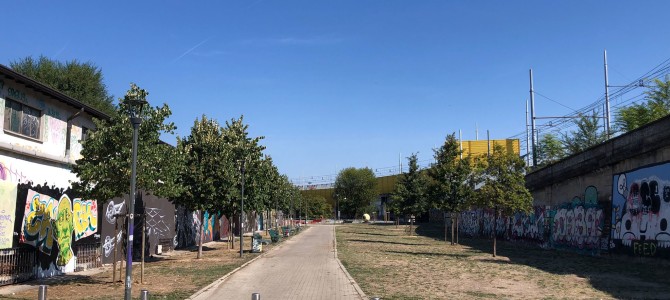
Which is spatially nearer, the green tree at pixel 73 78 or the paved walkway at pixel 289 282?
the paved walkway at pixel 289 282

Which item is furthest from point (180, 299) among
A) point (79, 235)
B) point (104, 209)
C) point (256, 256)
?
point (256, 256)

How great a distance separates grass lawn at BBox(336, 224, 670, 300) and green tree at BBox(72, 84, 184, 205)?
6434 millimetres

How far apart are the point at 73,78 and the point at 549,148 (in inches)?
1694

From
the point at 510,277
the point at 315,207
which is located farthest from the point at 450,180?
the point at 315,207

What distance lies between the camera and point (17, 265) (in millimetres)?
14383

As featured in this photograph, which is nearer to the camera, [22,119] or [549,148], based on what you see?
[22,119]

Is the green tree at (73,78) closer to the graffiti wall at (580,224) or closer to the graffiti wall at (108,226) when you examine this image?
the graffiti wall at (108,226)

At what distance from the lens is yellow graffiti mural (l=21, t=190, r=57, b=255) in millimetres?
14984

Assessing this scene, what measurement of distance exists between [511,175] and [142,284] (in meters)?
15.7

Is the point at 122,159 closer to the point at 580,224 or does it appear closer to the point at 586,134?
the point at 580,224

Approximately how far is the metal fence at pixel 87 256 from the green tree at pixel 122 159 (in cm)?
462

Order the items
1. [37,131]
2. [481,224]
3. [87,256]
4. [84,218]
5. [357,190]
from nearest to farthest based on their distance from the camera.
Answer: [37,131], [84,218], [87,256], [481,224], [357,190]

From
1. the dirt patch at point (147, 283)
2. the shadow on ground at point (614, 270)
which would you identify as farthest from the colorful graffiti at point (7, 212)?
A: the shadow on ground at point (614, 270)

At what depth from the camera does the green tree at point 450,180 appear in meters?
31.9
